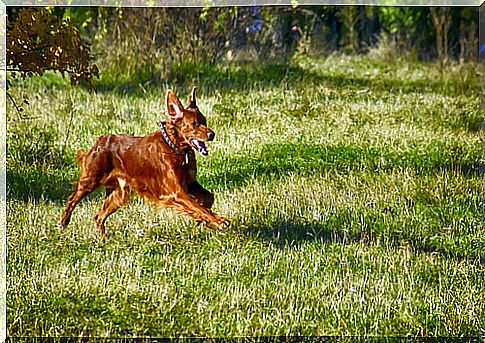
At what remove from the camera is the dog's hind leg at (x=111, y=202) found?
16.2 feet

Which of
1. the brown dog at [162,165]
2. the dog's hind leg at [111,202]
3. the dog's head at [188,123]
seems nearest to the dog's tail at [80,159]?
the brown dog at [162,165]

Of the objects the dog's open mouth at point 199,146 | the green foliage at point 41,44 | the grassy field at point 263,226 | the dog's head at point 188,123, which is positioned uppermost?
the green foliage at point 41,44

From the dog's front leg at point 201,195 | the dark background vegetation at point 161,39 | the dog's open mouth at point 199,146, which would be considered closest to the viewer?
the dog's open mouth at point 199,146

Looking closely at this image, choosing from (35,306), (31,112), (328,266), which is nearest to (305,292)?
(328,266)

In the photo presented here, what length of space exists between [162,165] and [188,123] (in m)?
0.28

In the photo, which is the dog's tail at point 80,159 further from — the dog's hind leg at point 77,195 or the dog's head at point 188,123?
the dog's head at point 188,123

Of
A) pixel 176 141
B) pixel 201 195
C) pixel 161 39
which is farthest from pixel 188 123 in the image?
pixel 161 39

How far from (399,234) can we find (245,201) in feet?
3.22

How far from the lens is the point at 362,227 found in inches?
Answer: 209

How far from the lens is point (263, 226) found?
5188 mm

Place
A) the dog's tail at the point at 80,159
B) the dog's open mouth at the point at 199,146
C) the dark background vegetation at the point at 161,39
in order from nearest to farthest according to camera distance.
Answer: the dog's open mouth at the point at 199,146 → the dog's tail at the point at 80,159 → the dark background vegetation at the point at 161,39

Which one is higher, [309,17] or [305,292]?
[309,17]

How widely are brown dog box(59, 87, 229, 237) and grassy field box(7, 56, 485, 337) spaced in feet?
0.70

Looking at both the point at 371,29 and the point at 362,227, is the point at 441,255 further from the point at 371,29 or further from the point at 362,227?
the point at 371,29
